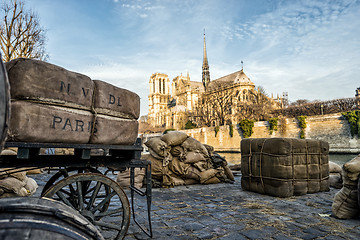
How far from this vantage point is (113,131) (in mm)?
2412

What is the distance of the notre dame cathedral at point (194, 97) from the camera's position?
147 ft

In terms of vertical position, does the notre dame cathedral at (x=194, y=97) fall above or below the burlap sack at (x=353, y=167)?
above

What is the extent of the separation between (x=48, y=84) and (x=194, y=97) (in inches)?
2915

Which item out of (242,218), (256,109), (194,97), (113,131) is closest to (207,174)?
(242,218)

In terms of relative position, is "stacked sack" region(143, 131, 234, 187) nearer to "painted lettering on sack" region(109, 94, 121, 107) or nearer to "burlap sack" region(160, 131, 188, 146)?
"burlap sack" region(160, 131, 188, 146)

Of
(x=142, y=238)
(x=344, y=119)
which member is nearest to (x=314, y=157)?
(x=142, y=238)

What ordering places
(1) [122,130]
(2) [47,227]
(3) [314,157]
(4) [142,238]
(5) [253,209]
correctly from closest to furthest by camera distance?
1. (2) [47,227]
2. (1) [122,130]
3. (4) [142,238]
4. (5) [253,209]
5. (3) [314,157]

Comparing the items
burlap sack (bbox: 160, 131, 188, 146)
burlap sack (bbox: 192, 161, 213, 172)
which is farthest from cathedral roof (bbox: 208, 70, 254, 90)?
burlap sack (bbox: 160, 131, 188, 146)

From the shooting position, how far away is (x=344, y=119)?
2661cm

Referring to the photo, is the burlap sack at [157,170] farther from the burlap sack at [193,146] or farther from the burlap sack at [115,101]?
the burlap sack at [115,101]

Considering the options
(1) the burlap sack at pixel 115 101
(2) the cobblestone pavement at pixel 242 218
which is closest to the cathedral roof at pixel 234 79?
(2) the cobblestone pavement at pixel 242 218

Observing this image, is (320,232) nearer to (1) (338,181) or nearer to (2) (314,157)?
(2) (314,157)

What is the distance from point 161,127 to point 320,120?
59545 mm

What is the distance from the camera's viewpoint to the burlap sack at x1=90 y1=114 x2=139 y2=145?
229cm
